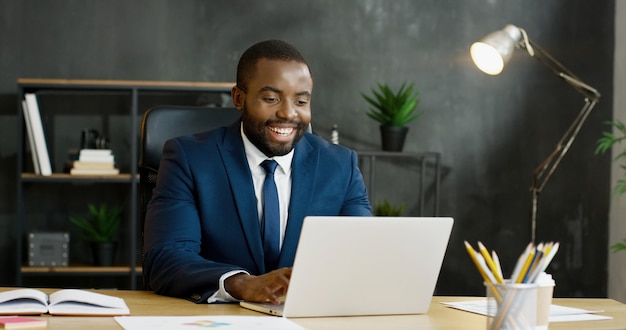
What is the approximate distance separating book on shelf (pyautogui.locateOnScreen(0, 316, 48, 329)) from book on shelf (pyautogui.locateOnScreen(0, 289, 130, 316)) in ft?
0.20

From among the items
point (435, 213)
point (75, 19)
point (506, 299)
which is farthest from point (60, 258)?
point (506, 299)

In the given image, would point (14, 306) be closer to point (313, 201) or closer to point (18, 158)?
point (313, 201)

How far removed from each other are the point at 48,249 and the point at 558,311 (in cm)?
302

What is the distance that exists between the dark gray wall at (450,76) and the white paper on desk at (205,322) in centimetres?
311

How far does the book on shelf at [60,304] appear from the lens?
1575 millimetres

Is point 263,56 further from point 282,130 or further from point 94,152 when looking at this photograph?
point 94,152

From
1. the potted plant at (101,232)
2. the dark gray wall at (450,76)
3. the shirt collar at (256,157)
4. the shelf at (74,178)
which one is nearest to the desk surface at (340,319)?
the shirt collar at (256,157)

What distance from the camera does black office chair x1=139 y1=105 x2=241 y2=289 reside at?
96.2 inches

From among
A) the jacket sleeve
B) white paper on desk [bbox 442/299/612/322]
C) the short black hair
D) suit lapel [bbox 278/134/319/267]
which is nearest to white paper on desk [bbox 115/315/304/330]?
the jacket sleeve

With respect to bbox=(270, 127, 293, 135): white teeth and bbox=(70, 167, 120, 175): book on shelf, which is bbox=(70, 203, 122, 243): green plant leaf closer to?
bbox=(70, 167, 120, 175): book on shelf

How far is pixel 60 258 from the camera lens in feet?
14.0

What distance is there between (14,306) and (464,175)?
11.3 feet

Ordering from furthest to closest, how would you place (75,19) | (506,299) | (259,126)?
1. (75,19)
2. (259,126)
3. (506,299)

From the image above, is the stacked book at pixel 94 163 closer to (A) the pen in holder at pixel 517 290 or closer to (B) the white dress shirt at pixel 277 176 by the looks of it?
(B) the white dress shirt at pixel 277 176
